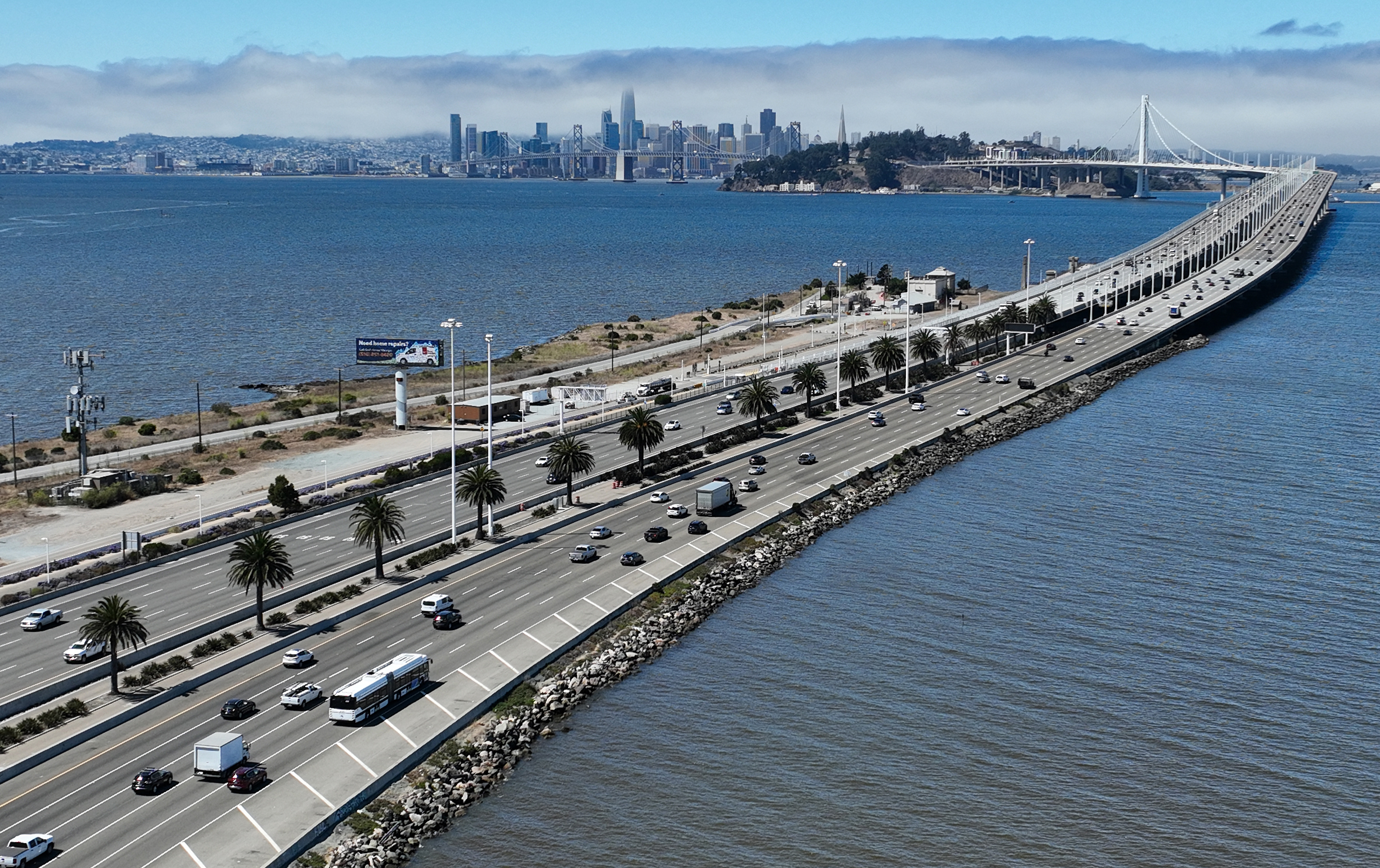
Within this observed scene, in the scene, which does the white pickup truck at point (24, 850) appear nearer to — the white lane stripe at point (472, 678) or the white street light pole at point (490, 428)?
the white lane stripe at point (472, 678)

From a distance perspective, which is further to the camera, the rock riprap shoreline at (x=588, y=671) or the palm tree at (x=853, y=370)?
the palm tree at (x=853, y=370)

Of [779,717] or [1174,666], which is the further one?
[1174,666]

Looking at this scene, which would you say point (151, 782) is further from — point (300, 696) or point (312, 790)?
point (300, 696)

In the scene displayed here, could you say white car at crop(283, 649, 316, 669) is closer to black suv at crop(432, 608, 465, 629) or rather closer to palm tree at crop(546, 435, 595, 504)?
black suv at crop(432, 608, 465, 629)

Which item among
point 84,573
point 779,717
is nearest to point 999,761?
point 779,717

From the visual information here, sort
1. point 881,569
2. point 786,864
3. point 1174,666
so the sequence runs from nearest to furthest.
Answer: point 786,864 → point 1174,666 → point 881,569

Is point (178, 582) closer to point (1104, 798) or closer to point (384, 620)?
point (384, 620)

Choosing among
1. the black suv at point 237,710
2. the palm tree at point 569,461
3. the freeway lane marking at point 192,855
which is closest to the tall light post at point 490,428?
the palm tree at point 569,461

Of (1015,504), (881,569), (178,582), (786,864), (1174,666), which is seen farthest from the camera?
(1015,504)
